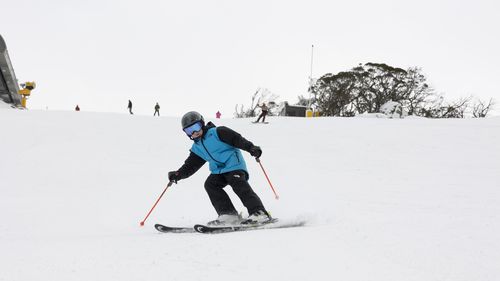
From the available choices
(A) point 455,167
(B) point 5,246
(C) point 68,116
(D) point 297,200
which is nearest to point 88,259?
(B) point 5,246

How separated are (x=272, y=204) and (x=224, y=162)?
1785 millimetres

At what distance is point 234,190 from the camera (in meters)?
4.41

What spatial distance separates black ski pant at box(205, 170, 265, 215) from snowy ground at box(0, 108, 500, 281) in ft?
2.17

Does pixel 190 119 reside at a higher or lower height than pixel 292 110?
higher

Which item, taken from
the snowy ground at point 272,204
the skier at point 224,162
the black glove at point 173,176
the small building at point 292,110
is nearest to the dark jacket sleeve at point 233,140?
the skier at point 224,162

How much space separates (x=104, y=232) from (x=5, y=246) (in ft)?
4.55

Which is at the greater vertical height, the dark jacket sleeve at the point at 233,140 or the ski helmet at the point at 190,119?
the ski helmet at the point at 190,119

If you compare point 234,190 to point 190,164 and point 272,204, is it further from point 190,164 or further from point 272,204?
point 272,204

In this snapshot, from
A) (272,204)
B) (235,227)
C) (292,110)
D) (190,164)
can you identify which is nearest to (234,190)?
(235,227)

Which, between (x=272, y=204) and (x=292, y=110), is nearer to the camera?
(x=272, y=204)

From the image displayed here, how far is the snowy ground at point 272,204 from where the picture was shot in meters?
2.49

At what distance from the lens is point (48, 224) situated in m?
4.91

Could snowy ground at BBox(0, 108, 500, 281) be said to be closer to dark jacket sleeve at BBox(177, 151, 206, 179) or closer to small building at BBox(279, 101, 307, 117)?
dark jacket sleeve at BBox(177, 151, 206, 179)

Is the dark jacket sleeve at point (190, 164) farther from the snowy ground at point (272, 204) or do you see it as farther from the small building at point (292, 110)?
the small building at point (292, 110)
